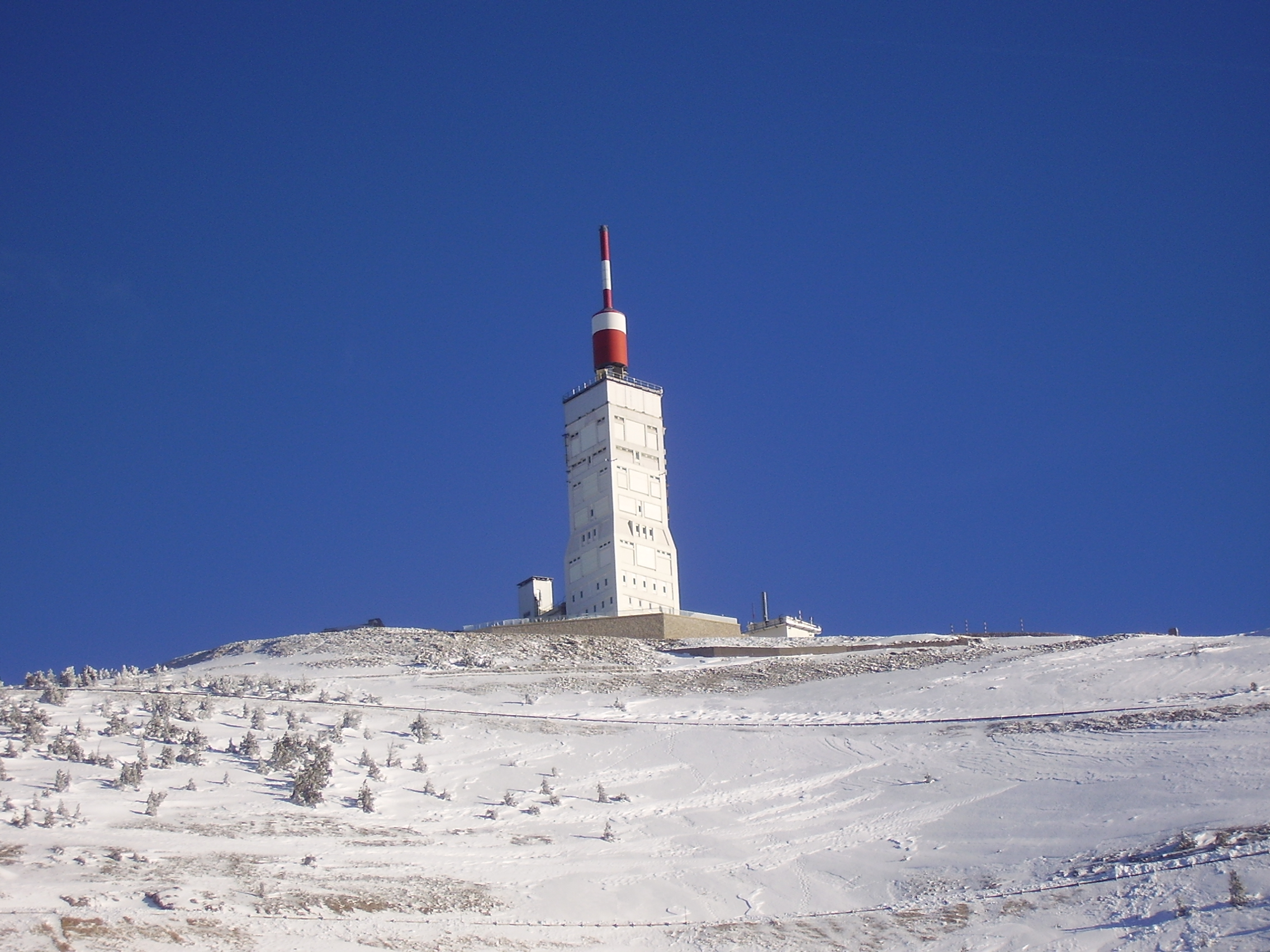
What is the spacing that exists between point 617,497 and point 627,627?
10.3m

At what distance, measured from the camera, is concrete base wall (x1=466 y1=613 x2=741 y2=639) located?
193 ft

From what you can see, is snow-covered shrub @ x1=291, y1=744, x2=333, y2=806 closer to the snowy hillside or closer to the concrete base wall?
the snowy hillside

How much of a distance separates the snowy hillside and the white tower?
94.8 ft

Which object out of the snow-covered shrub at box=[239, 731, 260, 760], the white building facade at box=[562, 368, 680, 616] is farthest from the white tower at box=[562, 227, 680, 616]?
the snow-covered shrub at box=[239, 731, 260, 760]

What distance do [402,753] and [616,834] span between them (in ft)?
22.7

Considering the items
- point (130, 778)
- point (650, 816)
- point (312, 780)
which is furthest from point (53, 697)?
point (650, 816)

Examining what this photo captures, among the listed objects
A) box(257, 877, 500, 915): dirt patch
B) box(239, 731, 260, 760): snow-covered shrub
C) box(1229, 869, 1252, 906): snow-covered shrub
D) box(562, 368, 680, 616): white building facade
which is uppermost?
box(562, 368, 680, 616): white building facade

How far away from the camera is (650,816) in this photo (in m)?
24.2

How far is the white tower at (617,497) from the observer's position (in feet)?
219

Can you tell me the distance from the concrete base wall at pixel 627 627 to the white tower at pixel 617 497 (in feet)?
16.6

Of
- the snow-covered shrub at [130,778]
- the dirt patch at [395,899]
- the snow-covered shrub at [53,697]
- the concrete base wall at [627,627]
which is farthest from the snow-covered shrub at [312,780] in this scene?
the concrete base wall at [627,627]

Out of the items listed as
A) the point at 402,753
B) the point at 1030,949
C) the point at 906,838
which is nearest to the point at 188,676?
the point at 402,753

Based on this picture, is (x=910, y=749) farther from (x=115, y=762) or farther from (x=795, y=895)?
(x=115, y=762)

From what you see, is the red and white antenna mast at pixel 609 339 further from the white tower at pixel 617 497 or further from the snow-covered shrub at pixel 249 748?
the snow-covered shrub at pixel 249 748
